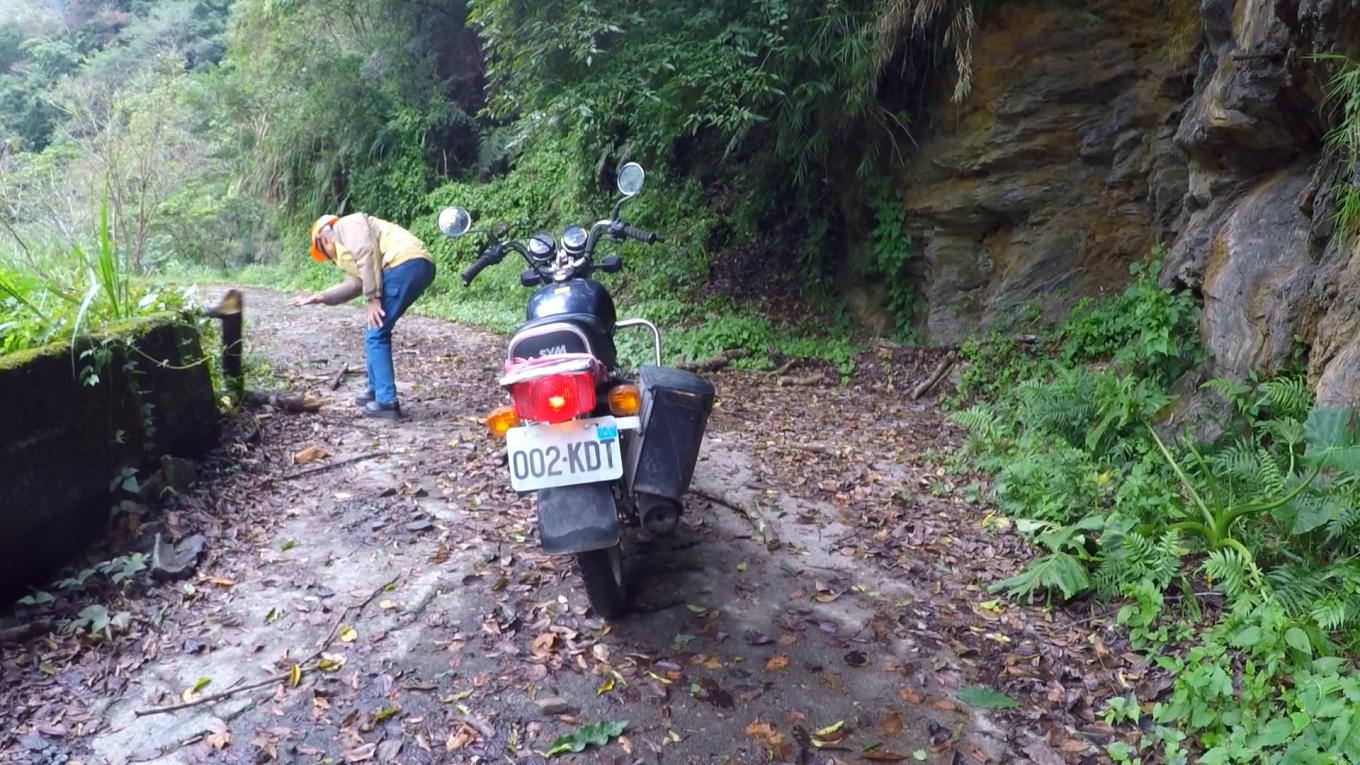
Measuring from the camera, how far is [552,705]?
303 cm

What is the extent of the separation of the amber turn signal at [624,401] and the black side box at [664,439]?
3cm

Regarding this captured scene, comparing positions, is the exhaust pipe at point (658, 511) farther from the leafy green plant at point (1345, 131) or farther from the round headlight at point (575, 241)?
the leafy green plant at point (1345, 131)

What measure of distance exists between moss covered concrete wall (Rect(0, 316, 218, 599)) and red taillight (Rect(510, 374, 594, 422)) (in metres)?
1.99

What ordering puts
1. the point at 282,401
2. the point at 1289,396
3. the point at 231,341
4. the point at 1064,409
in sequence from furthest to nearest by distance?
the point at 282,401 → the point at 231,341 → the point at 1064,409 → the point at 1289,396

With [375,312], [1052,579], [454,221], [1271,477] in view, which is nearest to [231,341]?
[375,312]

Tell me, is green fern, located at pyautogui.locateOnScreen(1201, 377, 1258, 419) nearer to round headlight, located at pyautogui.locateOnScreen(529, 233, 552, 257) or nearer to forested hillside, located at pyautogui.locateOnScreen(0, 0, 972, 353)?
round headlight, located at pyautogui.locateOnScreen(529, 233, 552, 257)

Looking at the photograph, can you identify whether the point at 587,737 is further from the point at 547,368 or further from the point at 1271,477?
the point at 1271,477

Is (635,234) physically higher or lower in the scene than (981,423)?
higher

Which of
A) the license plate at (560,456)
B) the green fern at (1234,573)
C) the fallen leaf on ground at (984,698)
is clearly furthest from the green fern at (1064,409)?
the license plate at (560,456)

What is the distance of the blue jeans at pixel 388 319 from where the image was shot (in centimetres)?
601

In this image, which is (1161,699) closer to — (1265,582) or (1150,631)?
(1150,631)

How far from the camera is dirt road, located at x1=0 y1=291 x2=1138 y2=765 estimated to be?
289 centimetres

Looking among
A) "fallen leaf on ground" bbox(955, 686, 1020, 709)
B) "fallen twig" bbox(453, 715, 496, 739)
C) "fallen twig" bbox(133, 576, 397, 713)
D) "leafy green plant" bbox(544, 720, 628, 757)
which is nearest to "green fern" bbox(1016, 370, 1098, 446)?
"fallen leaf on ground" bbox(955, 686, 1020, 709)

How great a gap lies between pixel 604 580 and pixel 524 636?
1.34 feet
